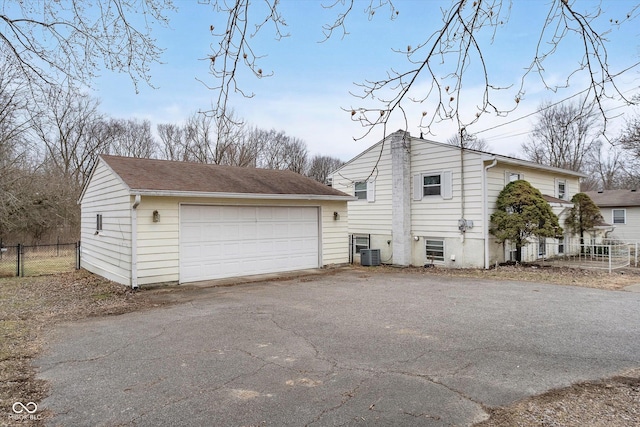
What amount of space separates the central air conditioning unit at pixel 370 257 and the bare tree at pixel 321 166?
22.5m

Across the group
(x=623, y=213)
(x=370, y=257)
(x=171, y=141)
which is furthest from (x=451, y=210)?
(x=171, y=141)

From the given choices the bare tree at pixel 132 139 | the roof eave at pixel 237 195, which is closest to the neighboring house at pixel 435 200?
the roof eave at pixel 237 195

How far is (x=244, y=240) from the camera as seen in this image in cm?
1148

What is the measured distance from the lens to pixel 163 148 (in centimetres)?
3070

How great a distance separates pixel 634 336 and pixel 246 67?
6.25m

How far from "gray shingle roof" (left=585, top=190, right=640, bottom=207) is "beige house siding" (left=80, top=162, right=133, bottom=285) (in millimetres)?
24189

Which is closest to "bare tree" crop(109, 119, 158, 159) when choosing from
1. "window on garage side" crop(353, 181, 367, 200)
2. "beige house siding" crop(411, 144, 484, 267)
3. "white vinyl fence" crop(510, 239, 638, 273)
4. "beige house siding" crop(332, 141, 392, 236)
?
"beige house siding" crop(332, 141, 392, 236)

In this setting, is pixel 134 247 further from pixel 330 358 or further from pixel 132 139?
pixel 132 139

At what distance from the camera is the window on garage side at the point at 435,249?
1374cm

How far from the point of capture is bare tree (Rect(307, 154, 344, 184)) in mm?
37706

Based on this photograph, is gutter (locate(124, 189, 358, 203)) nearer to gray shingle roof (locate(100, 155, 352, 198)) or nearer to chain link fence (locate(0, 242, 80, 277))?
gray shingle roof (locate(100, 155, 352, 198))

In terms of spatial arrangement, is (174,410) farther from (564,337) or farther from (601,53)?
(564,337)

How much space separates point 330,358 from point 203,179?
8.05 metres

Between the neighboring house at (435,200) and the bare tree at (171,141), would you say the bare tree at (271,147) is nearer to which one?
the bare tree at (171,141)
